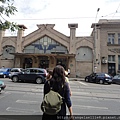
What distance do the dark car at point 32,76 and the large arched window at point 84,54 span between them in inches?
522

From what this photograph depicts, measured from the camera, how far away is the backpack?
2.81m

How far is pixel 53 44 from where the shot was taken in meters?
29.6

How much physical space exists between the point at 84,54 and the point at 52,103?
2673 cm

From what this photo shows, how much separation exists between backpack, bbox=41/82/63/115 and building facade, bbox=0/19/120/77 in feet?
79.7

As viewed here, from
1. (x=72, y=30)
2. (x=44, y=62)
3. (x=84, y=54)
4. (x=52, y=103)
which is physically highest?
(x=72, y=30)

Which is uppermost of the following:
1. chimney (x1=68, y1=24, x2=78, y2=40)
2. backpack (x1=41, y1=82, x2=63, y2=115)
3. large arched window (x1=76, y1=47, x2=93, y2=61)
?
chimney (x1=68, y1=24, x2=78, y2=40)

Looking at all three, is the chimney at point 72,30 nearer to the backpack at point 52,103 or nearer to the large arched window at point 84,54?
the large arched window at point 84,54

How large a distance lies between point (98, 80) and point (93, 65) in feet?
27.2

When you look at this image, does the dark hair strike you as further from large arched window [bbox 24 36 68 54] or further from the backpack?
large arched window [bbox 24 36 68 54]

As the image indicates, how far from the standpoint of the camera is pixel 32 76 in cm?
1686

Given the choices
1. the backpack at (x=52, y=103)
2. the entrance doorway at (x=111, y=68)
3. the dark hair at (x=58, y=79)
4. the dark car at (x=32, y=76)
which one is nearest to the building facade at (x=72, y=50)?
the entrance doorway at (x=111, y=68)

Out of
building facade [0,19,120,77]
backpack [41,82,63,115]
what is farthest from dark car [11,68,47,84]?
backpack [41,82,63,115]

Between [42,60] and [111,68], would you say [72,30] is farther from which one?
[111,68]

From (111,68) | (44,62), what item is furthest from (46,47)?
(111,68)
